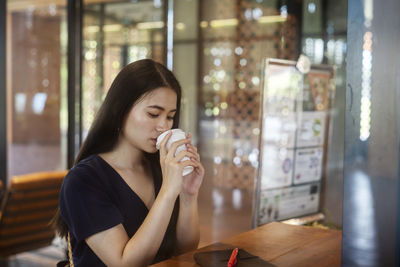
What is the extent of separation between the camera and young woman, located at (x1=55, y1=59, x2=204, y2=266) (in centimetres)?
137

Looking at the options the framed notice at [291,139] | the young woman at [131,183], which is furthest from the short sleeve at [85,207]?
the framed notice at [291,139]

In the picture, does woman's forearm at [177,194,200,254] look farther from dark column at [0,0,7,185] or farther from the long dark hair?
dark column at [0,0,7,185]

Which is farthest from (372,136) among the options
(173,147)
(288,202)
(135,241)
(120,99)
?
(288,202)

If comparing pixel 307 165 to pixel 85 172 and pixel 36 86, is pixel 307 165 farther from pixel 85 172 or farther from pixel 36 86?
pixel 36 86

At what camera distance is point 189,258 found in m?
1.36

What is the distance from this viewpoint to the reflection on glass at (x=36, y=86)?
4895 millimetres

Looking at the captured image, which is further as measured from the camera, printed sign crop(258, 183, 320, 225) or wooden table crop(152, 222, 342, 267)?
printed sign crop(258, 183, 320, 225)

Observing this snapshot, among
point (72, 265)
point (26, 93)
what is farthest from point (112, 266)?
point (26, 93)

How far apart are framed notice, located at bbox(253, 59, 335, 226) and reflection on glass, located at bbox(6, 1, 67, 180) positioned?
2833 mm

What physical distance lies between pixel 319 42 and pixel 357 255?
4.98 metres

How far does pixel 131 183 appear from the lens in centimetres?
158

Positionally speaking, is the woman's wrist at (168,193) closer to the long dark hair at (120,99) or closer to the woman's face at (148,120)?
the woman's face at (148,120)

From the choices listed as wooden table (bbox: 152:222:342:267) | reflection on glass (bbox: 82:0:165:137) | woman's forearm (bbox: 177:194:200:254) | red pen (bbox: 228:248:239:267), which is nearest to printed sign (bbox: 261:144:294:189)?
wooden table (bbox: 152:222:342:267)

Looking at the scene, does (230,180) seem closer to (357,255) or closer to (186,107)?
(186,107)
